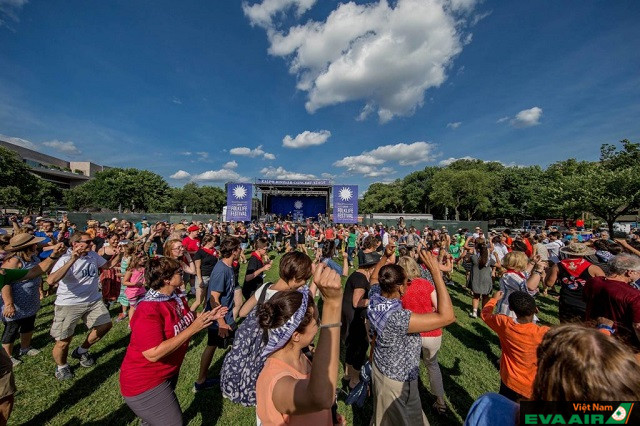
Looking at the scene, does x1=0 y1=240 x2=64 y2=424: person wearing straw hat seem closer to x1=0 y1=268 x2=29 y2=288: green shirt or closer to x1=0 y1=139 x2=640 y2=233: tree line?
x1=0 y1=268 x2=29 y2=288: green shirt

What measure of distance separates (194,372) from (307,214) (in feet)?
121

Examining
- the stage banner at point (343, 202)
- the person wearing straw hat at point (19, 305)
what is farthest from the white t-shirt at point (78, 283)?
the stage banner at point (343, 202)

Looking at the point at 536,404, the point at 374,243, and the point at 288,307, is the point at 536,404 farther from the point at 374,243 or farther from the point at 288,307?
the point at 374,243

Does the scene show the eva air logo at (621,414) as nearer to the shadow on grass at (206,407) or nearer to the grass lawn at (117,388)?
the grass lawn at (117,388)

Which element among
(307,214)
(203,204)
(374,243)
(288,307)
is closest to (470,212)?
(307,214)

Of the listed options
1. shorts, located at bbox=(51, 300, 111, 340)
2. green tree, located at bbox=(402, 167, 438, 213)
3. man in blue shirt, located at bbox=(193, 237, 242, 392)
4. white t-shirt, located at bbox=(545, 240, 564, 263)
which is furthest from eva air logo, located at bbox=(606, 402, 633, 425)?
green tree, located at bbox=(402, 167, 438, 213)

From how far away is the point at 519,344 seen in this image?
7.95ft

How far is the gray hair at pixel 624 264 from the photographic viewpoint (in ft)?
9.05

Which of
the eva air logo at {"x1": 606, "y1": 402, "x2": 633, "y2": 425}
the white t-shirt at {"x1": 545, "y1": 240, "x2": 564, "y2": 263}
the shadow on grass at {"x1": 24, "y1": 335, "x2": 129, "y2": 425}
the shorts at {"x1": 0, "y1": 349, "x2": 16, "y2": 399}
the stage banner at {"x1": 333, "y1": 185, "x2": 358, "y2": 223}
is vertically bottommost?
the shadow on grass at {"x1": 24, "y1": 335, "x2": 129, "y2": 425}

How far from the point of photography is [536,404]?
0.91m

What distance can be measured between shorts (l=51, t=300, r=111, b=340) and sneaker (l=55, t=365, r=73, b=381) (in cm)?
47

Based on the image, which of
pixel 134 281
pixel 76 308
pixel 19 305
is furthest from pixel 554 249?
pixel 19 305

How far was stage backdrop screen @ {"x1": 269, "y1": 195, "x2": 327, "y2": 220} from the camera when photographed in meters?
40.6

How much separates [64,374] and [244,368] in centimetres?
395
